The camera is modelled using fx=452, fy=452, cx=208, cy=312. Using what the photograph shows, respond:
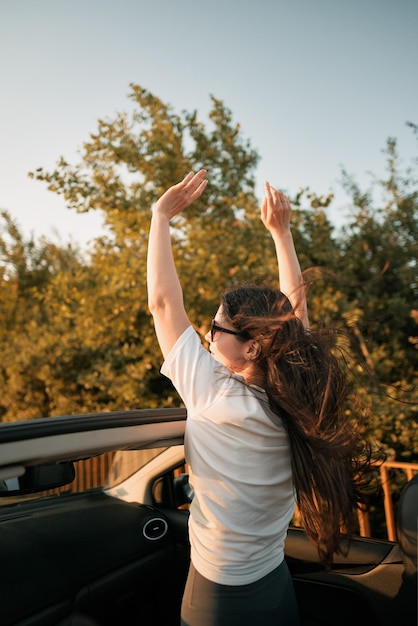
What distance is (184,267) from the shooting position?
6.61 meters

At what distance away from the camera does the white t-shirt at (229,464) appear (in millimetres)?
1268

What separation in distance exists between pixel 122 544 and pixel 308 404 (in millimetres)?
1458

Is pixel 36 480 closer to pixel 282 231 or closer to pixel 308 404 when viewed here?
pixel 308 404

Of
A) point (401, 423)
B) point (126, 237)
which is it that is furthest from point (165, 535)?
point (126, 237)

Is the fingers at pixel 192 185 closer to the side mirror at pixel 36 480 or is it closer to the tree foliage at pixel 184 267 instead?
the side mirror at pixel 36 480

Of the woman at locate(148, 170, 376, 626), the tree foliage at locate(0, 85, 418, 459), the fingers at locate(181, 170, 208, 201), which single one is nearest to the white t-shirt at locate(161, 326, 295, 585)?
the woman at locate(148, 170, 376, 626)

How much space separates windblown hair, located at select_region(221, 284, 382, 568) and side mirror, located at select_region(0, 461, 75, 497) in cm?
73

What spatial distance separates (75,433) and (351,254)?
6.25m

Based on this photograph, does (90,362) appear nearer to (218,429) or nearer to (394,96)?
(394,96)

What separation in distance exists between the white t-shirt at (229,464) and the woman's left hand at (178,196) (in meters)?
0.50

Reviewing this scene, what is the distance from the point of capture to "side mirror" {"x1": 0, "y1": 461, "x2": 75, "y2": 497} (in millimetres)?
1344

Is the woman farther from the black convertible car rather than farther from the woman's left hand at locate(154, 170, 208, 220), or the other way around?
the black convertible car

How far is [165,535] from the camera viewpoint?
2.45 metres

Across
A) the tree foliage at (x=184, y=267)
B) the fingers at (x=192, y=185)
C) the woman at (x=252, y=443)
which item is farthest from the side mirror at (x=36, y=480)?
the tree foliage at (x=184, y=267)
